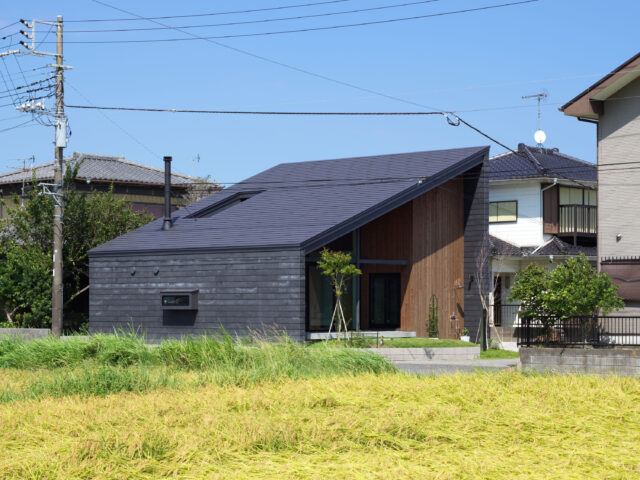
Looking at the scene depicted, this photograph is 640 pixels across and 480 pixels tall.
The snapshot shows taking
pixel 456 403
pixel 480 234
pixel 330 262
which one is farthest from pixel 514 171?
pixel 456 403

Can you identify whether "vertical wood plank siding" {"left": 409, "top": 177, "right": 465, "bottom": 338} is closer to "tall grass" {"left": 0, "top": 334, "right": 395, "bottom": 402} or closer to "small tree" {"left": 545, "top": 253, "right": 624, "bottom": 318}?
"small tree" {"left": 545, "top": 253, "right": 624, "bottom": 318}

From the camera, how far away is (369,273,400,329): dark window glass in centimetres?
2995

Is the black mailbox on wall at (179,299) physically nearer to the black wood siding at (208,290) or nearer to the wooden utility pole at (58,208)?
the black wood siding at (208,290)

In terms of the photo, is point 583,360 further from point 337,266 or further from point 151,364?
point 151,364

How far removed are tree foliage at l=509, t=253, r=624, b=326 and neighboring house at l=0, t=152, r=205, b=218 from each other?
30458mm

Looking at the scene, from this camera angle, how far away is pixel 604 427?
22.1 ft

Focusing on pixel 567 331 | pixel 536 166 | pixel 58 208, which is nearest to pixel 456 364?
pixel 567 331

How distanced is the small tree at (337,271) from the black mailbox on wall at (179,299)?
4.15m

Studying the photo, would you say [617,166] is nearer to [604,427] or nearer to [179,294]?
[179,294]

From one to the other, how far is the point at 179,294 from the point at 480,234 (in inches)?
442

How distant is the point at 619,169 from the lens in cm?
2445

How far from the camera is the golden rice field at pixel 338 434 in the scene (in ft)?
18.3

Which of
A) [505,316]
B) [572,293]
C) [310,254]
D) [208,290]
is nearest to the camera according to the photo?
[572,293]

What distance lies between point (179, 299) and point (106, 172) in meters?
25.4
